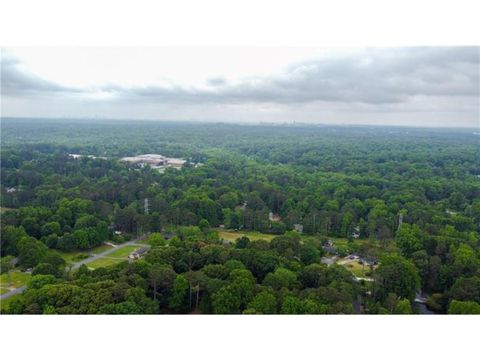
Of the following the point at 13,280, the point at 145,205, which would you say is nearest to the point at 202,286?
the point at 13,280

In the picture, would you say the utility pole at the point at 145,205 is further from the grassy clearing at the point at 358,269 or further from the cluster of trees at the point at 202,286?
the grassy clearing at the point at 358,269

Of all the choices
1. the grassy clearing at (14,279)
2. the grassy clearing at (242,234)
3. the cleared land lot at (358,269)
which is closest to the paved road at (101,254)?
the grassy clearing at (14,279)

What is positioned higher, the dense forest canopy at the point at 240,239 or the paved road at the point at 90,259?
the dense forest canopy at the point at 240,239

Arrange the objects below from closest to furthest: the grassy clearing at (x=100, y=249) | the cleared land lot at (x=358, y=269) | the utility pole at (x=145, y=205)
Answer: the cleared land lot at (x=358, y=269)
the grassy clearing at (x=100, y=249)
the utility pole at (x=145, y=205)

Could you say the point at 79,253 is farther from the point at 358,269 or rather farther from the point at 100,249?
the point at 358,269

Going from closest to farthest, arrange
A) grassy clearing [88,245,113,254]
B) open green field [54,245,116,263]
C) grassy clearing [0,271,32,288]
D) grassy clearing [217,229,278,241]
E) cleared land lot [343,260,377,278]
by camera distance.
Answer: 1. grassy clearing [0,271,32,288]
2. cleared land lot [343,260,377,278]
3. open green field [54,245,116,263]
4. grassy clearing [88,245,113,254]
5. grassy clearing [217,229,278,241]

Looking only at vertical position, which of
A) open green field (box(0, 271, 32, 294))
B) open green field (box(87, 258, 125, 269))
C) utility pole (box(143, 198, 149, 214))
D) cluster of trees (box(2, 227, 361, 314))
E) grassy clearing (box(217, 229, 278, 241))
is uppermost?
cluster of trees (box(2, 227, 361, 314))

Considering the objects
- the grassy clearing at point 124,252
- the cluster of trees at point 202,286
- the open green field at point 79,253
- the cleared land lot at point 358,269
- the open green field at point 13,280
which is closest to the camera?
the cluster of trees at point 202,286

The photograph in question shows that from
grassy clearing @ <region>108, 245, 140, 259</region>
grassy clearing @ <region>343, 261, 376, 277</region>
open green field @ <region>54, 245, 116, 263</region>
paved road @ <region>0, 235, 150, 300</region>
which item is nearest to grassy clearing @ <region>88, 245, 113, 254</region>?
open green field @ <region>54, 245, 116, 263</region>

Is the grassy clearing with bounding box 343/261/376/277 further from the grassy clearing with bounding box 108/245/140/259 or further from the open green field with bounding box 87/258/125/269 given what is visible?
the open green field with bounding box 87/258/125/269

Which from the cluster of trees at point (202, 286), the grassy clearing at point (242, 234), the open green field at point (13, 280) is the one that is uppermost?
the cluster of trees at point (202, 286)
